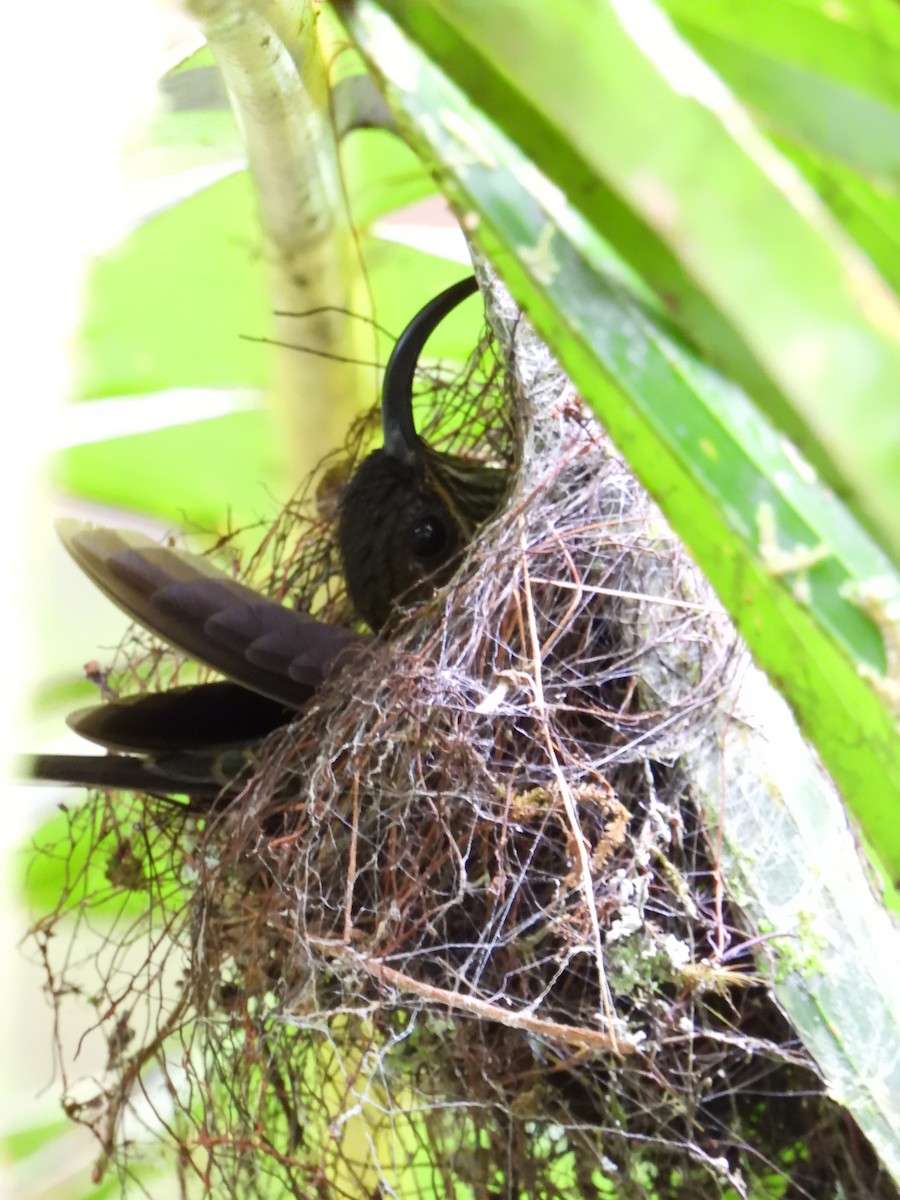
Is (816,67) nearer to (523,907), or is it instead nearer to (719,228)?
(719,228)

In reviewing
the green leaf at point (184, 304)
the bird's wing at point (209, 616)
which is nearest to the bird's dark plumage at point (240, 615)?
the bird's wing at point (209, 616)

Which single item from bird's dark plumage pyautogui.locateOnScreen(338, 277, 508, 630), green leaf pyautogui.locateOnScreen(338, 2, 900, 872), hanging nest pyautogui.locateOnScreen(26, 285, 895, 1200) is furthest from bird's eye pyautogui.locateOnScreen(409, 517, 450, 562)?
green leaf pyautogui.locateOnScreen(338, 2, 900, 872)

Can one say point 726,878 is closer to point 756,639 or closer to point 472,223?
point 756,639

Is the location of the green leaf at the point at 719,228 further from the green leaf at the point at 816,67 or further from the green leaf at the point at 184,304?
the green leaf at the point at 184,304

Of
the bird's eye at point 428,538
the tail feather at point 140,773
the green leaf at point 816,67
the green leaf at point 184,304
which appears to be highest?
the green leaf at point 184,304

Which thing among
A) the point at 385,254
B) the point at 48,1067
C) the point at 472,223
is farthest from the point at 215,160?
the point at 48,1067

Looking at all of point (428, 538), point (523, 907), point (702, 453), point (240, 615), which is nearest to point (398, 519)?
point (428, 538)
